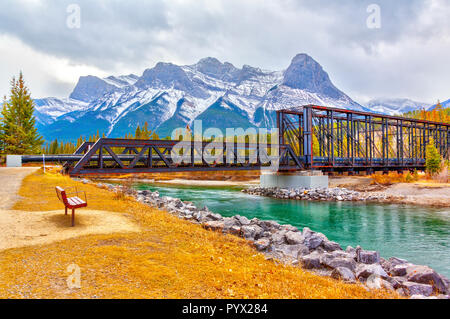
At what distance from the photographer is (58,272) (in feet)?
20.9

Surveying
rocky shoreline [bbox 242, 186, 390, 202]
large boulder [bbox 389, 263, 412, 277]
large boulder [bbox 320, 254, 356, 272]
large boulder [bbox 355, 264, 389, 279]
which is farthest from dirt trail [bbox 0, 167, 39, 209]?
rocky shoreline [bbox 242, 186, 390, 202]

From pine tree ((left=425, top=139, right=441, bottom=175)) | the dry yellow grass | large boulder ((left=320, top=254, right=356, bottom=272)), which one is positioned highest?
pine tree ((left=425, top=139, right=441, bottom=175))

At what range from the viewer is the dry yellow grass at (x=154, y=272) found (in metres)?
5.66

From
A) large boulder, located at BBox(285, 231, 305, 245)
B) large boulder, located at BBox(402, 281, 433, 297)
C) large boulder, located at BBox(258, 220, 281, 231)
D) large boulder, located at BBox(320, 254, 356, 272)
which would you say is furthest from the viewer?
large boulder, located at BBox(258, 220, 281, 231)

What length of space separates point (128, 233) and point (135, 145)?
18074 millimetres

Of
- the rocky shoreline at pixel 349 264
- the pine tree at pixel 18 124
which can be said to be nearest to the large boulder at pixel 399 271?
the rocky shoreline at pixel 349 264

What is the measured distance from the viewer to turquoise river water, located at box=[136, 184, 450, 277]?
1438 cm

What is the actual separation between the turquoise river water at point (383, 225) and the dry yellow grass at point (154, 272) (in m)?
8.82

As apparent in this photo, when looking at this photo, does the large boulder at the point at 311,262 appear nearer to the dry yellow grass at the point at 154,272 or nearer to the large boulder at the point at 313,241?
the dry yellow grass at the point at 154,272

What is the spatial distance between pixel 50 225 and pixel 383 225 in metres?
21.7

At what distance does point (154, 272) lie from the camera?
661 centimetres

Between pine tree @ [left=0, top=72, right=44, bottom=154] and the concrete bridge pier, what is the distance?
44901 millimetres

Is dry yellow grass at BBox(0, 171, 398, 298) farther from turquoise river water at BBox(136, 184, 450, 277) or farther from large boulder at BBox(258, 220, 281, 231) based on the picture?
turquoise river water at BBox(136, 184, 450, 277)

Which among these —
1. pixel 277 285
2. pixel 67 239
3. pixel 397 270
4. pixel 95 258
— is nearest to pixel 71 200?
pixel 67 239
